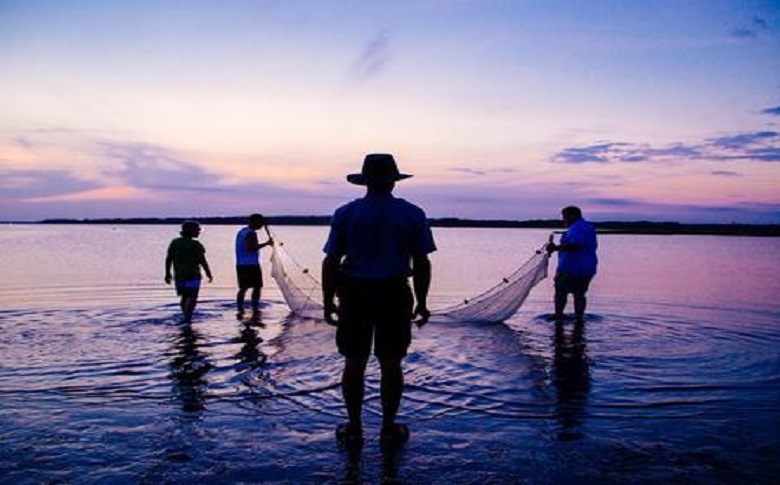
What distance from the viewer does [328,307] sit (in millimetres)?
5316

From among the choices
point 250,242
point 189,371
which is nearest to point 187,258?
point 250,242

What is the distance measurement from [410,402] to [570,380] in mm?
2247

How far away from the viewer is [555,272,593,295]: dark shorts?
38.3 ft

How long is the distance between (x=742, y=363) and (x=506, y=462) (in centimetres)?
554

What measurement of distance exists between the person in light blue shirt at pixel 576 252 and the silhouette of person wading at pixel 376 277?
680 centimetres

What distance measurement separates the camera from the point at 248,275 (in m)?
13.6

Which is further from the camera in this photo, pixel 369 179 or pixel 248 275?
pixel 248 275

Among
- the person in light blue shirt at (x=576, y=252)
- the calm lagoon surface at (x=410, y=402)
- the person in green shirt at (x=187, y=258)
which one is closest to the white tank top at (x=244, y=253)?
the calm lagoon surface at (x=410, y=402)

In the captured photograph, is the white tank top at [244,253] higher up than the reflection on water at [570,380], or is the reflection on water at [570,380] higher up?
the white tank top at [244,253]

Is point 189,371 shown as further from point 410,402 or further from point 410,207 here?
point 410,207

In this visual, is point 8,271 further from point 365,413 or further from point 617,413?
point 617,413

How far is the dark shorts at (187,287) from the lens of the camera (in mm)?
11562

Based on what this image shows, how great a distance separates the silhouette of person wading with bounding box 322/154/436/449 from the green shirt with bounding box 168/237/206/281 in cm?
686

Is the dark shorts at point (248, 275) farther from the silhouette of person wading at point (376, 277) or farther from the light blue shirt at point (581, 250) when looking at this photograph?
the silhouette of person wading at point (376, 277)
